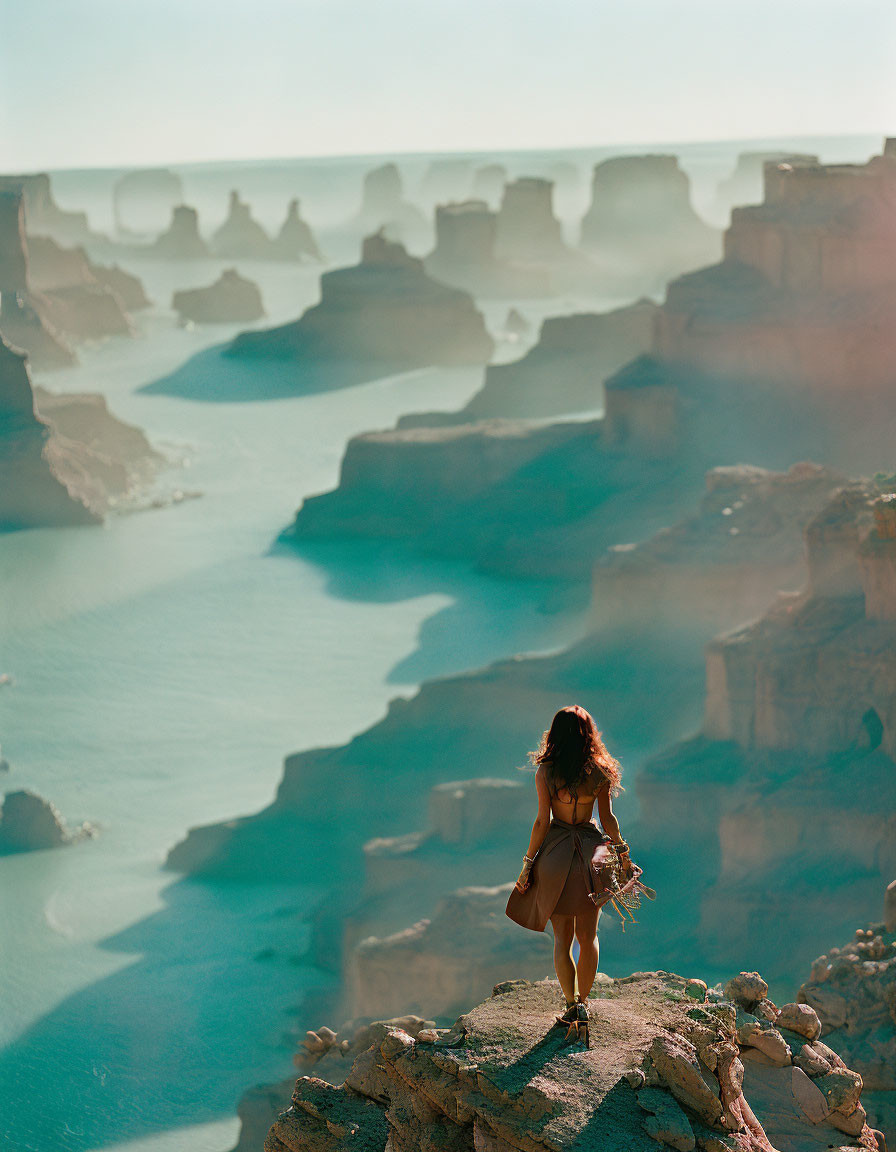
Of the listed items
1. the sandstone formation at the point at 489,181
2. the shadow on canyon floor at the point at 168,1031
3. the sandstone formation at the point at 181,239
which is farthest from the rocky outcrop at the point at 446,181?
the shadow on canyon floor at the point at 168,1031

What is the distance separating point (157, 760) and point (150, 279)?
94596 mm

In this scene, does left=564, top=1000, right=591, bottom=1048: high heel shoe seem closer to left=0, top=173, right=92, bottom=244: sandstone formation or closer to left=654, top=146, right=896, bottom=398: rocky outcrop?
left=654, top=146, right=896, bottom=398: rocky outcrop

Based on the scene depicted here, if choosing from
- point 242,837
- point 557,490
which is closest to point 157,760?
point 242,837

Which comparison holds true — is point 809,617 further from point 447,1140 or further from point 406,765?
point 447,1140

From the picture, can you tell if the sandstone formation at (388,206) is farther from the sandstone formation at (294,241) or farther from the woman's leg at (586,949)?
the woman's leg at (586,949)

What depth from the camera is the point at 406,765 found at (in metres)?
29.1

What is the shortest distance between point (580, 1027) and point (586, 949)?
350 millimetres

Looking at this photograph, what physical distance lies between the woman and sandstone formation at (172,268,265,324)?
95.7 m

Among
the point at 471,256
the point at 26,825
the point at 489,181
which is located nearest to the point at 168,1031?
the point at 26,825

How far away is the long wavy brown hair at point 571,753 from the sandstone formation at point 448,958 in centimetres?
1082

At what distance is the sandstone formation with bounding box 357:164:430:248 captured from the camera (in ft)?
575

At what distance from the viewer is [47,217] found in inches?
4916

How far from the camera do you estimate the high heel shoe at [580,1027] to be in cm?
757

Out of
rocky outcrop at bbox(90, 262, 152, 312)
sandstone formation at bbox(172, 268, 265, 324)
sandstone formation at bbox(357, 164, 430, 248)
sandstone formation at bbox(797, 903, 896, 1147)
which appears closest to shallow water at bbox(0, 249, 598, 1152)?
sandstone formation at bbox(797, 903, 896, 1147)
